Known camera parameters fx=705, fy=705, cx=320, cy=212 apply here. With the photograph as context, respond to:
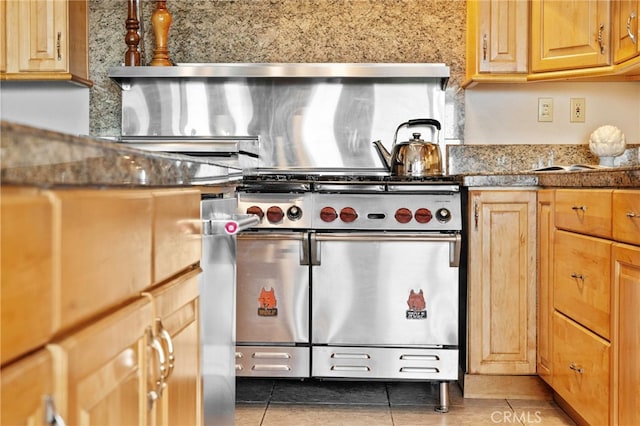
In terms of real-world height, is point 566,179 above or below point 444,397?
above

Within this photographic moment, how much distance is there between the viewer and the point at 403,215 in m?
2.51

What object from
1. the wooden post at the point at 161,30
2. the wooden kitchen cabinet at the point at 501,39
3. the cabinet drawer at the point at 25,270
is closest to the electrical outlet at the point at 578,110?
the wooden kitchen cabinet at the point at 501,39

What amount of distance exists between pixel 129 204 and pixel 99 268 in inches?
4.3

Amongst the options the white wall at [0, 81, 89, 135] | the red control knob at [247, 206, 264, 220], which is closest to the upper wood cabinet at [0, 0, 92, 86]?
the white wall at [0, 81, 89, 135]

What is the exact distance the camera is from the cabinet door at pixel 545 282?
7.98 feet

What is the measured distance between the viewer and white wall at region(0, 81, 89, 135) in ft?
10.7

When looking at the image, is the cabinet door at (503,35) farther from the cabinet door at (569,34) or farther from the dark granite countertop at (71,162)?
the dark granite countertop at (71,162)

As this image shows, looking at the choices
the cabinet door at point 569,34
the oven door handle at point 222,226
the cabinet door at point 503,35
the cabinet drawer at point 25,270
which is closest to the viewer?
the cabinet drawer at point 25,270

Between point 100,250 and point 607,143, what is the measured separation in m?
2.79

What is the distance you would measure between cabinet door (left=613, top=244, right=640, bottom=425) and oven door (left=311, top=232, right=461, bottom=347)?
72cm

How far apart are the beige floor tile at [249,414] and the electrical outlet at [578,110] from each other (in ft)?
6.14

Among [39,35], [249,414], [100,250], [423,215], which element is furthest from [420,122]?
[100,250]

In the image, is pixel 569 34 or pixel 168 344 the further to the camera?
pixel 569 34

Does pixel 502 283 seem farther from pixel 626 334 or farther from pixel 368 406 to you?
pixel 626 334
